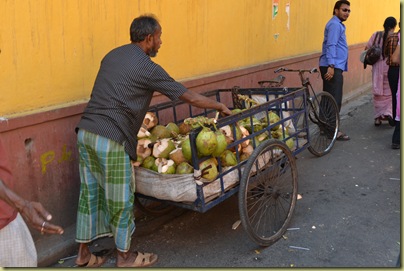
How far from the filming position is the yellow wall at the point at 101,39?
3.46 metres

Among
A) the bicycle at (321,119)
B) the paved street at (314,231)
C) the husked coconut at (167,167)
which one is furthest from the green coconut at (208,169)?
the bicycle at (321,119)

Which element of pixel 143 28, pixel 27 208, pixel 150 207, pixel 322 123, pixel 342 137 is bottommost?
pixel 342 137

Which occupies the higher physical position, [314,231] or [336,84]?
[336,84]

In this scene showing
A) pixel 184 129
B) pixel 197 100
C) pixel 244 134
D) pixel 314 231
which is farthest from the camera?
pixel 314 231

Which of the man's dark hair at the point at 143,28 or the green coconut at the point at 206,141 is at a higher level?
the man's dark hair at the point at 143,28

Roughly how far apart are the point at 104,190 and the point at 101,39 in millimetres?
1414

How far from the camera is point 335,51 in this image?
6578 millimetres

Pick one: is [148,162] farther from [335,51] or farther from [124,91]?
[335,51]

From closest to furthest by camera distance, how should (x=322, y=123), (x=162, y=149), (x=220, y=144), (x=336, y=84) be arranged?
(x=220, y=144) → (x=162, y=149) → (x=322, y=123) → (x=336, y=84)

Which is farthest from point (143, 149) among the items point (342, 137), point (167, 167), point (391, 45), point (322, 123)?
point (391, 45)

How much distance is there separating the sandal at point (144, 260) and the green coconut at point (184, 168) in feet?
2.47

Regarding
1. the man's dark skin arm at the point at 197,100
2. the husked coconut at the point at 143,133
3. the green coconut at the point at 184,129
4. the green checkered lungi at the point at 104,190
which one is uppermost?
the man's dark skin arm at the point at 197,100

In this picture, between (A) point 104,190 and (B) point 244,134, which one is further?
(B) point 244,134

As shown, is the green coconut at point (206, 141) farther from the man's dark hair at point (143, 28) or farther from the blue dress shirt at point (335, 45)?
the blue dress shirt at point (335, 45)
